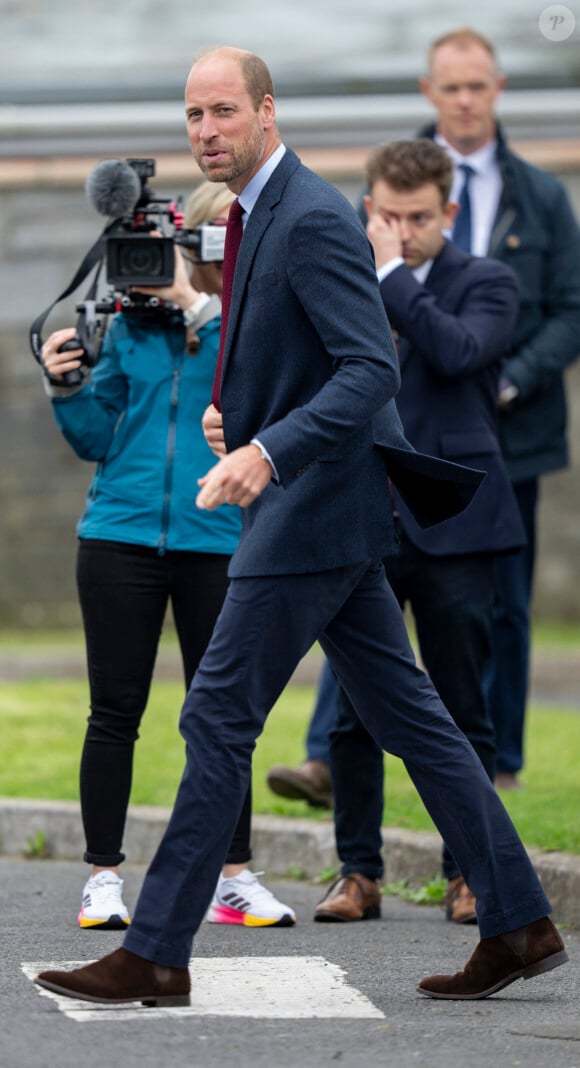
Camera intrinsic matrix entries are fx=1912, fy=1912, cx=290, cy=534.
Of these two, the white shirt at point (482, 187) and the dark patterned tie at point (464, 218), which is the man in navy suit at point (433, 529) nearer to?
the dark patterned tie at point (464, 218)

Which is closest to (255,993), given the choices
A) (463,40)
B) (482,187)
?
(482,187)

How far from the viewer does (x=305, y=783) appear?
7.01 meters

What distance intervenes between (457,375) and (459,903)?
154 centimetres

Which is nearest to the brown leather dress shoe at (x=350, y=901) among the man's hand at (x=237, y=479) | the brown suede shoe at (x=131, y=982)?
the brown suede shoe at (x=131, y=982)

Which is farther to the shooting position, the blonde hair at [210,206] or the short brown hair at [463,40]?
the short brown hair at [463,40]

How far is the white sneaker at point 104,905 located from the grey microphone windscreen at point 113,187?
1.89 metres

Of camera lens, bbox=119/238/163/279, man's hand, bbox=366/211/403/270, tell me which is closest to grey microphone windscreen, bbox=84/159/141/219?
camera lens, bbox=119/238/163/279

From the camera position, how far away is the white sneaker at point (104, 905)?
5.28m

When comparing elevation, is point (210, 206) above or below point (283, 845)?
above

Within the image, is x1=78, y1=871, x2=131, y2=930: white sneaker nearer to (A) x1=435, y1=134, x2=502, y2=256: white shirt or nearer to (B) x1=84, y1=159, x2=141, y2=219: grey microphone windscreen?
(B) x1=84, y1=159, x2=141, y2=219: grey microphone windscreen

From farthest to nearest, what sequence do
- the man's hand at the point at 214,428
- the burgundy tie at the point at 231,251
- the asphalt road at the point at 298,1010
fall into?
the man's hand at the point at 214,428
the burgundy tie at the point at 231,251
the asphalt road at the point at 298,1010

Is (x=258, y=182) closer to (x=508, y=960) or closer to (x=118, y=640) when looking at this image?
(x=118, y=640)

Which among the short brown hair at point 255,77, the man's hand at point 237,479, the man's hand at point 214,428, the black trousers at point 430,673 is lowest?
the black trousers at point 430,673

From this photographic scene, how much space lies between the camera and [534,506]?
738 centimetres
